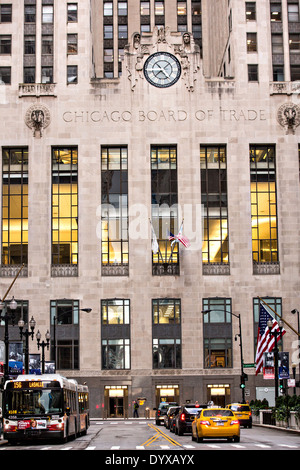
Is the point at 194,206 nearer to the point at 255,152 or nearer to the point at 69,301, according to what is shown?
the point at 255,152

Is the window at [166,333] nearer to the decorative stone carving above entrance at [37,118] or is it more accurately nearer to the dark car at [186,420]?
the decorative stone carving above entrance at [37,118]

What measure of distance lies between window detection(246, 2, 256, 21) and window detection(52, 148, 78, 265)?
2680 cm

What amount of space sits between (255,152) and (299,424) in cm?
4988

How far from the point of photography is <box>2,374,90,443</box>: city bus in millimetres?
28141

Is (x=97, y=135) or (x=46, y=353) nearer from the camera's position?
(x=46, y=353)

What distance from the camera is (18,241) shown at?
80188 millimetres

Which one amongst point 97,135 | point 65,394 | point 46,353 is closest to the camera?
point 65,394

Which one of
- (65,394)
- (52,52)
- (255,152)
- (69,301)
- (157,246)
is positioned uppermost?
(52,52)

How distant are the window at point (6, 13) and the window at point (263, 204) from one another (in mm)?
33347

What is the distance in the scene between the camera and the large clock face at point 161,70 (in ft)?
271

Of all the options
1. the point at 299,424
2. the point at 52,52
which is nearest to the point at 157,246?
the point at 52,52

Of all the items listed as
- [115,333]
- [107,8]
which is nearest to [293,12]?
[107,8]

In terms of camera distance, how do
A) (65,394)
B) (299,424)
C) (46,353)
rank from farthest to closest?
(46,353) → (299,424) → (65,394)

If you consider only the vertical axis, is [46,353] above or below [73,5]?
below
